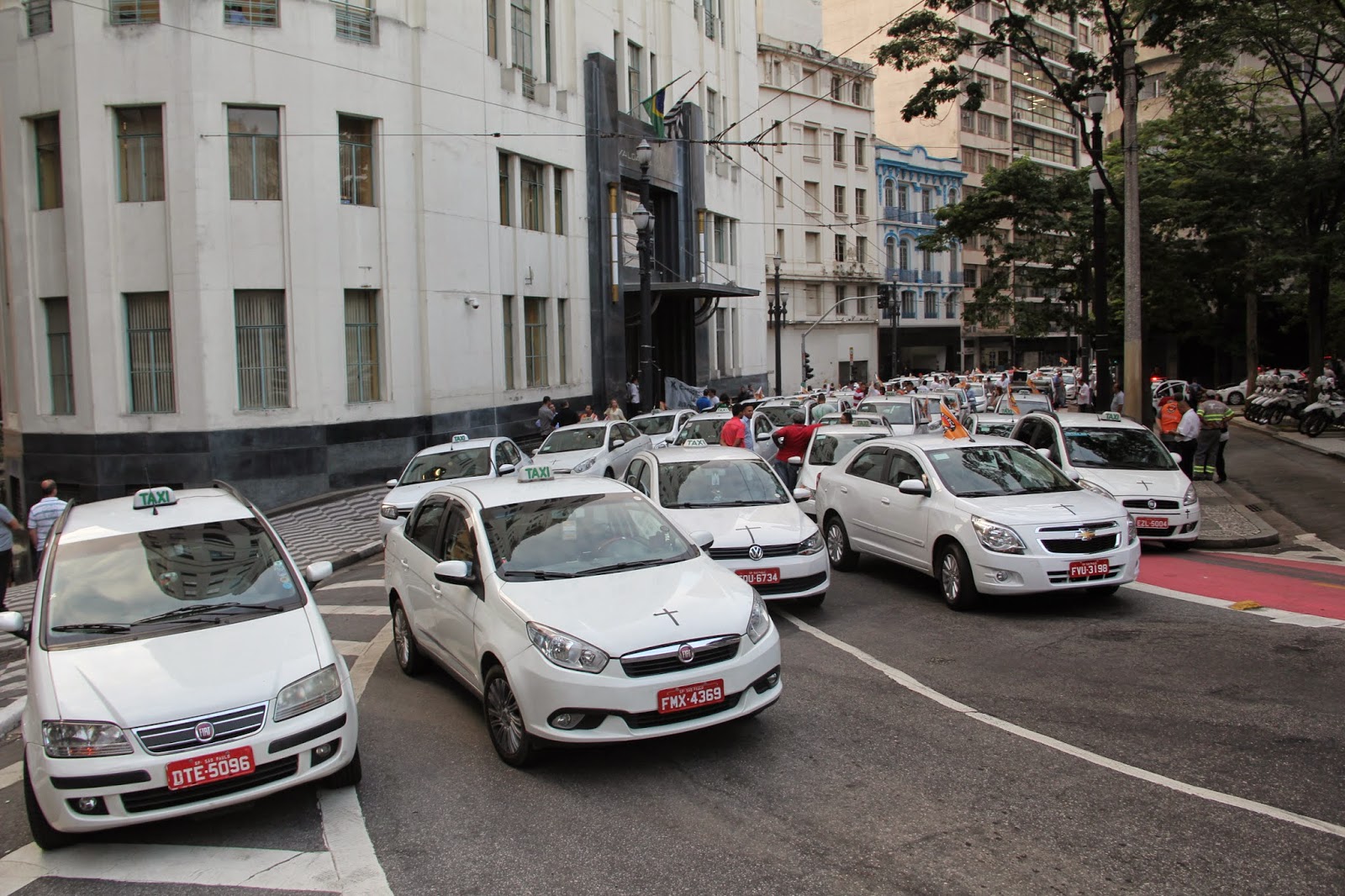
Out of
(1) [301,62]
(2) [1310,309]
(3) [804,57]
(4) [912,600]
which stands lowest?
(4) [912,600]

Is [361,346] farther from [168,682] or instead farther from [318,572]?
[168,682]

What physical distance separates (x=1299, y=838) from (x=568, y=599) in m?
3.85

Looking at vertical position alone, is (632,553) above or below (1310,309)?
below

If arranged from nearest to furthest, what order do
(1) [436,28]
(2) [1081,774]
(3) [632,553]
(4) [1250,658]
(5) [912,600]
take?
(2) [1081,774] → (3) [632,553] → (4) [1250,658] → (5) [912,600] → (1) [436,28]

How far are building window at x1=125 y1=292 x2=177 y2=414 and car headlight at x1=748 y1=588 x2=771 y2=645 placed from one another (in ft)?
A: 58.5

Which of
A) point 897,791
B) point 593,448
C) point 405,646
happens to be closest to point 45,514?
point 405,646

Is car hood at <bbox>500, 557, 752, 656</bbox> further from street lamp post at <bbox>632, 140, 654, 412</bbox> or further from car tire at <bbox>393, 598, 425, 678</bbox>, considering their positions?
street lamp post at <bbox>632, 140, 654, 412</bbox>

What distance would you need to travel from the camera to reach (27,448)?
73.4ft

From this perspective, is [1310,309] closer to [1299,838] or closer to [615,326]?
[615,326]

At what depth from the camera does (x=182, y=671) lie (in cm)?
547

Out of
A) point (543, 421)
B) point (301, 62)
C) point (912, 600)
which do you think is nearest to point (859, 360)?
point (543, 421)

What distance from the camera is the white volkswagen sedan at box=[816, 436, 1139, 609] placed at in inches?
378

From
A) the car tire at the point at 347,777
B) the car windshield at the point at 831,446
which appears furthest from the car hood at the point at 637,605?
the car windshield at the point at 831,446

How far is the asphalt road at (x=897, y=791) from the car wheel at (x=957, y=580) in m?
1.44
